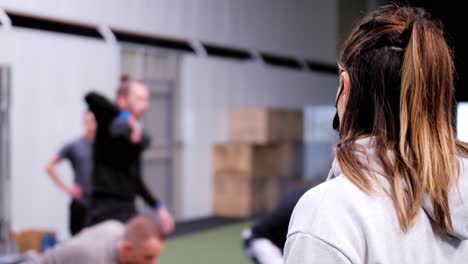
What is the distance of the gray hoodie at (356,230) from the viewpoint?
899 mm

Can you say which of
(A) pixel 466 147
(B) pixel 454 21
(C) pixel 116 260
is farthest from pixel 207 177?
(A) pixel 466 147

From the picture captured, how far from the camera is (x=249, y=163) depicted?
316 inches

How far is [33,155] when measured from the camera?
532cm

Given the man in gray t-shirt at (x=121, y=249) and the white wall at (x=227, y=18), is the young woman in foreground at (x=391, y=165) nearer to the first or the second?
the man in gray t-shirt at (x=121, y=249)

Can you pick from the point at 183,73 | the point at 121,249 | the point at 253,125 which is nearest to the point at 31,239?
the point at 121,249

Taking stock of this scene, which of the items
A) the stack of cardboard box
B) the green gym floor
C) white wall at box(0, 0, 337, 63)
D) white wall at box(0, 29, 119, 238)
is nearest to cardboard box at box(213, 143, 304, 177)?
the stack of cardboard box

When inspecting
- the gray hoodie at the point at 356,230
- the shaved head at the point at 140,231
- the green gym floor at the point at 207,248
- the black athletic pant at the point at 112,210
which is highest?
the gray hoodie at the point at 356,230

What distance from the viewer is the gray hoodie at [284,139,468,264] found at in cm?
90

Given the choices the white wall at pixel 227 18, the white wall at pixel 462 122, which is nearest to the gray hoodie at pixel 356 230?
the white wall at pixel 462 122

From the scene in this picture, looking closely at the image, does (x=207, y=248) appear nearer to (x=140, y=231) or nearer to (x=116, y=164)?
(x=116, y=164)

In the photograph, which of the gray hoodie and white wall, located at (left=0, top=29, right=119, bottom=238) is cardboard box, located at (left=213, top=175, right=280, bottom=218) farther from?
the gray hoodie

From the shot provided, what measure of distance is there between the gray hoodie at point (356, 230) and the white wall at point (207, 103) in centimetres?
667

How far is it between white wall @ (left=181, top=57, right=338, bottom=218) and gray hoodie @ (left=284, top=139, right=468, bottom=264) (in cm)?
667

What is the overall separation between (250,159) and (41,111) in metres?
3.19
